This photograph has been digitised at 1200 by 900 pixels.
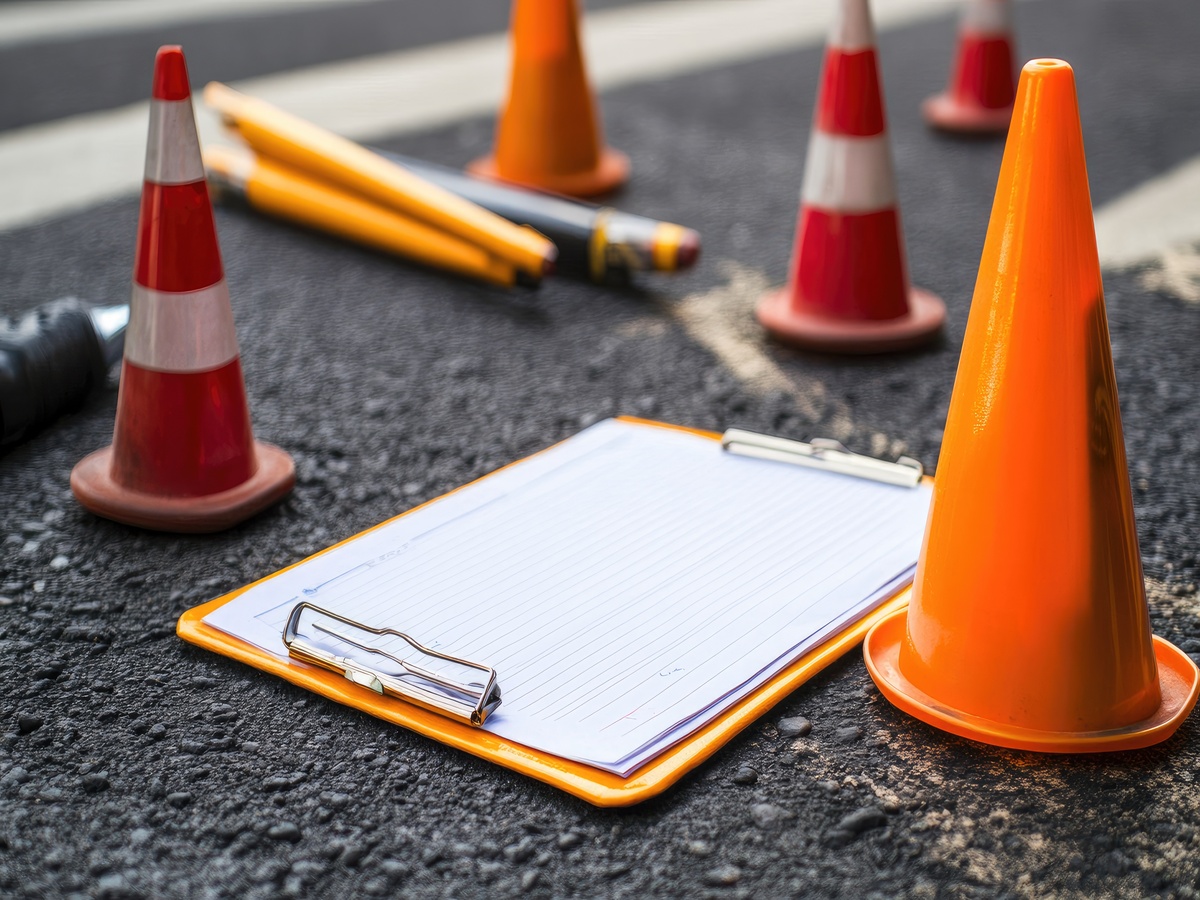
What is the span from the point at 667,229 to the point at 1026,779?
1833mm

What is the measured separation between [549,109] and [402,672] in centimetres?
242

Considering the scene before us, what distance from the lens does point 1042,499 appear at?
1.41 metres

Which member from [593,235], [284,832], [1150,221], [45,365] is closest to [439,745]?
[284,832]

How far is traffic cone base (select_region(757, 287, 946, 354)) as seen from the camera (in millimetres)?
2656

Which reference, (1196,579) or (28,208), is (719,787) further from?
(28,208)

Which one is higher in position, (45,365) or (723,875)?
(45,365)

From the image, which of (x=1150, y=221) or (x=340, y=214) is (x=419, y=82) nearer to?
(x=340, y=214)

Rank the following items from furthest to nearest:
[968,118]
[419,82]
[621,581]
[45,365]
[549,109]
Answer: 1. [419,82]
2. [968,118]
3. [549,109]
4. [45,365]
5. [621,581]

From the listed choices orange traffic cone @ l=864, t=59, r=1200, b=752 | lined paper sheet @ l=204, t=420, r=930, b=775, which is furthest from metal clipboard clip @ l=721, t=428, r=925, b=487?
orange traffic cone @ l=864, t=59, r=1200, b=752

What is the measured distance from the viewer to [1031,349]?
55.2 inches

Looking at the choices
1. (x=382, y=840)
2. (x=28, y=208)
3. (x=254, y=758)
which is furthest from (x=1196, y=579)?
(x=28, y=208)

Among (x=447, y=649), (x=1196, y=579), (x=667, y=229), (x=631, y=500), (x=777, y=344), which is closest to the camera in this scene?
(x=447, y=649)

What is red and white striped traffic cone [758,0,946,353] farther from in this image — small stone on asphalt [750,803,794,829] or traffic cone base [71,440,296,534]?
small stone on asphalt [750,803,794,829]

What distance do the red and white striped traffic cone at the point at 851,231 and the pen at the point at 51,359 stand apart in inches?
54.6
